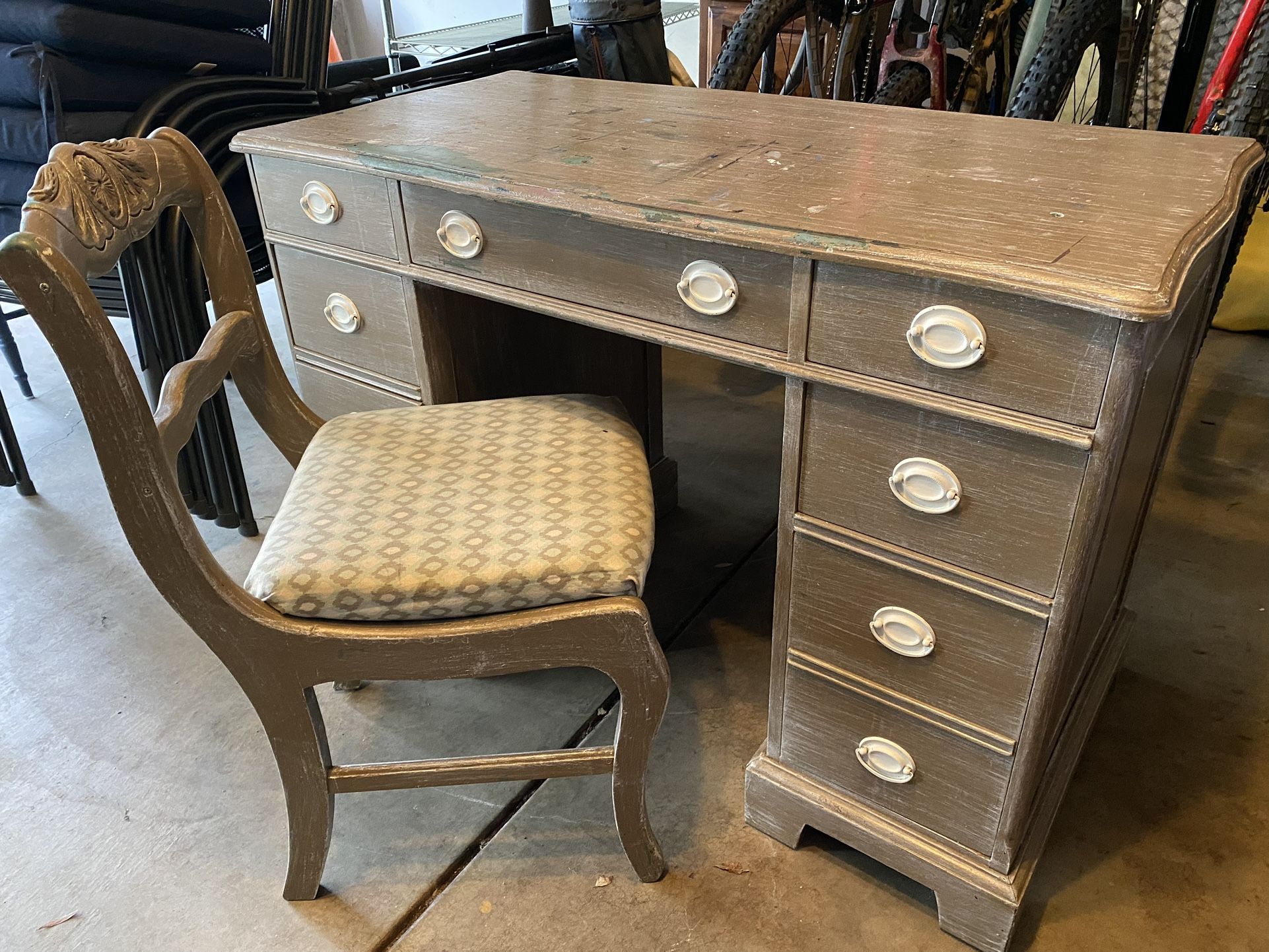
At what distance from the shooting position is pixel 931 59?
79.8 inches

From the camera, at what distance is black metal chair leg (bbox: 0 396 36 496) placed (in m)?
1.92

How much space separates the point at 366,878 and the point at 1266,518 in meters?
1.81

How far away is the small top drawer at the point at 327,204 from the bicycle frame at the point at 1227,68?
5.14 ft

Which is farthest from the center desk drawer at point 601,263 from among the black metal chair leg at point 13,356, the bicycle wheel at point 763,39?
the black metal chair leg at point 13,356

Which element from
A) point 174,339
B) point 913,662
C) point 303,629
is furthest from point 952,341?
point 174,339

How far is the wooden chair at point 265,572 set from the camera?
2.66ft

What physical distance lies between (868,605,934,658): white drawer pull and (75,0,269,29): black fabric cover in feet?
5.53

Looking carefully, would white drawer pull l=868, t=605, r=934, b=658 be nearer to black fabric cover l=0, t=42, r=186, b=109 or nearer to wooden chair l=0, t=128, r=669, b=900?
wooden chair l=0, t=128, r=669, b=900

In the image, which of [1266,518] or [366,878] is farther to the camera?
[1266,518]

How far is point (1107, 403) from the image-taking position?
75 centimetres

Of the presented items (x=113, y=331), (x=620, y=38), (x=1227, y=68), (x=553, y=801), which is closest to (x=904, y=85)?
(x=1227, y=68)

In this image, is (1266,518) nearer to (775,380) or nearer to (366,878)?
(775,380)

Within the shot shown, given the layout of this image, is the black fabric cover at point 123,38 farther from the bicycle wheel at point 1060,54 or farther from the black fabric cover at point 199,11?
the bicycle wheel at point 1060,54

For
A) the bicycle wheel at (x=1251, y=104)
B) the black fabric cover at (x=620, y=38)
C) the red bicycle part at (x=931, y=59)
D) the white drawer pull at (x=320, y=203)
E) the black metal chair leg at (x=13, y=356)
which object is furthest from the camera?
the black fabric cover at (x=620, y=38)
